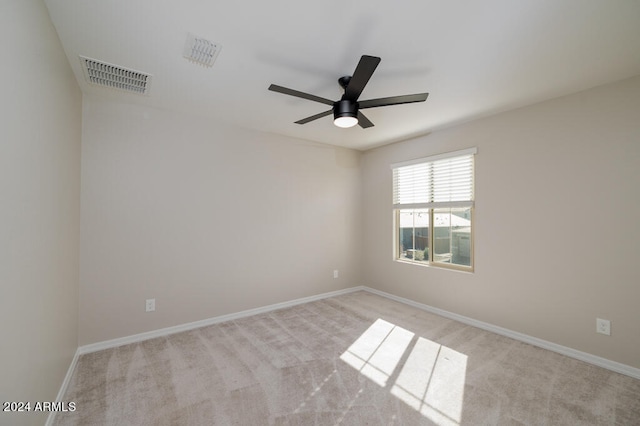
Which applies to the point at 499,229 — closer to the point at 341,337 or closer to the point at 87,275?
the point at 341,337

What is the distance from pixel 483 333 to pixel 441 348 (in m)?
0.74

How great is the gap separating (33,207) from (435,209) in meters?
4.07

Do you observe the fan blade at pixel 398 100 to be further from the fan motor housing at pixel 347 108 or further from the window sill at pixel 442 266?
the window sill at pixel 442 266

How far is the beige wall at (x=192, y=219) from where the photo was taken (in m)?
2.87

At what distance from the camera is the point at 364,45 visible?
6.62ft

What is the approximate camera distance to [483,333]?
3.23 m

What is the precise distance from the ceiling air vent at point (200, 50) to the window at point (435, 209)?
9.88 feet

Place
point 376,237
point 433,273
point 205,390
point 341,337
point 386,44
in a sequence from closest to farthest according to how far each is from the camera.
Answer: point 386,44, point 205,390, point 341,337, point 433,273, point 376,237

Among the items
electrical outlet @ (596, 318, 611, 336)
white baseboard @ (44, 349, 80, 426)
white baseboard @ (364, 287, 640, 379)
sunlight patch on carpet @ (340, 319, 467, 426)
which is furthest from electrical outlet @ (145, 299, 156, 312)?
electrical outlet @ (596, 318, 611, 336)

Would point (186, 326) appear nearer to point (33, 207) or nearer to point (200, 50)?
point (33, 207)

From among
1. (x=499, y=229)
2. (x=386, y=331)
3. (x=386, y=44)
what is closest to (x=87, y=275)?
(x=386, y=331)

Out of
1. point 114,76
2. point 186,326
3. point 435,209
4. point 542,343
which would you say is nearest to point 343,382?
point 186,326

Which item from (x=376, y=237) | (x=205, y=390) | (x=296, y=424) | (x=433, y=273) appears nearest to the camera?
(x=296, y=424)

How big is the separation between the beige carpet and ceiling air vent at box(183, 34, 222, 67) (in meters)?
2.56
